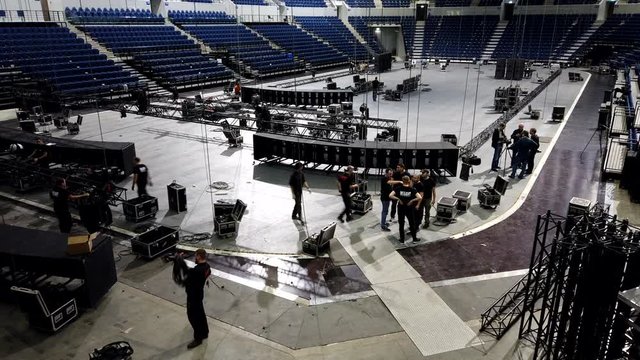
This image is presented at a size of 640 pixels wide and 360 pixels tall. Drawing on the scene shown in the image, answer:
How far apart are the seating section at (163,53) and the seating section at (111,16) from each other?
697 mm

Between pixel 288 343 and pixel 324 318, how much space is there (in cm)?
71

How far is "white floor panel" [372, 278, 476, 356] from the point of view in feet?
19.1

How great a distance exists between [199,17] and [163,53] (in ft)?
25.2

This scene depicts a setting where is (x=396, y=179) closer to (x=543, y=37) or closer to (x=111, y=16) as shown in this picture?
(x=111, y=16)

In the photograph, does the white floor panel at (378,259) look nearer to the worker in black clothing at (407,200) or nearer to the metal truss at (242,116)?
the worker in black clothing at (407,200)

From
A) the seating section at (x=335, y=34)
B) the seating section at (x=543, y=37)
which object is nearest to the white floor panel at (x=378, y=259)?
the seating section at (x=335, y=34)

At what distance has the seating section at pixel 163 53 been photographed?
26.4 metres

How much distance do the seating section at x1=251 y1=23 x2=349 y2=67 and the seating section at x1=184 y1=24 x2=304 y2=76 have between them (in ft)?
5.20

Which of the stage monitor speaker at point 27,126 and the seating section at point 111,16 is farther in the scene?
the seating section at point 111,16

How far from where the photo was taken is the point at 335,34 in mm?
43500

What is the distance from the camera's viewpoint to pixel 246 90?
23.3 meters

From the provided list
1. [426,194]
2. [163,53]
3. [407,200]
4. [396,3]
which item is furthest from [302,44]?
[407,200]

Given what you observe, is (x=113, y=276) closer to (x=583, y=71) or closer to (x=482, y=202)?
(x=482, y=202)

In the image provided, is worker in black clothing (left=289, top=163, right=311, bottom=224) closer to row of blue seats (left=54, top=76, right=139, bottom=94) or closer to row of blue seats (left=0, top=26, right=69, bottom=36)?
row of blue seats (left=54, top=76, right=139, bottom=94)
